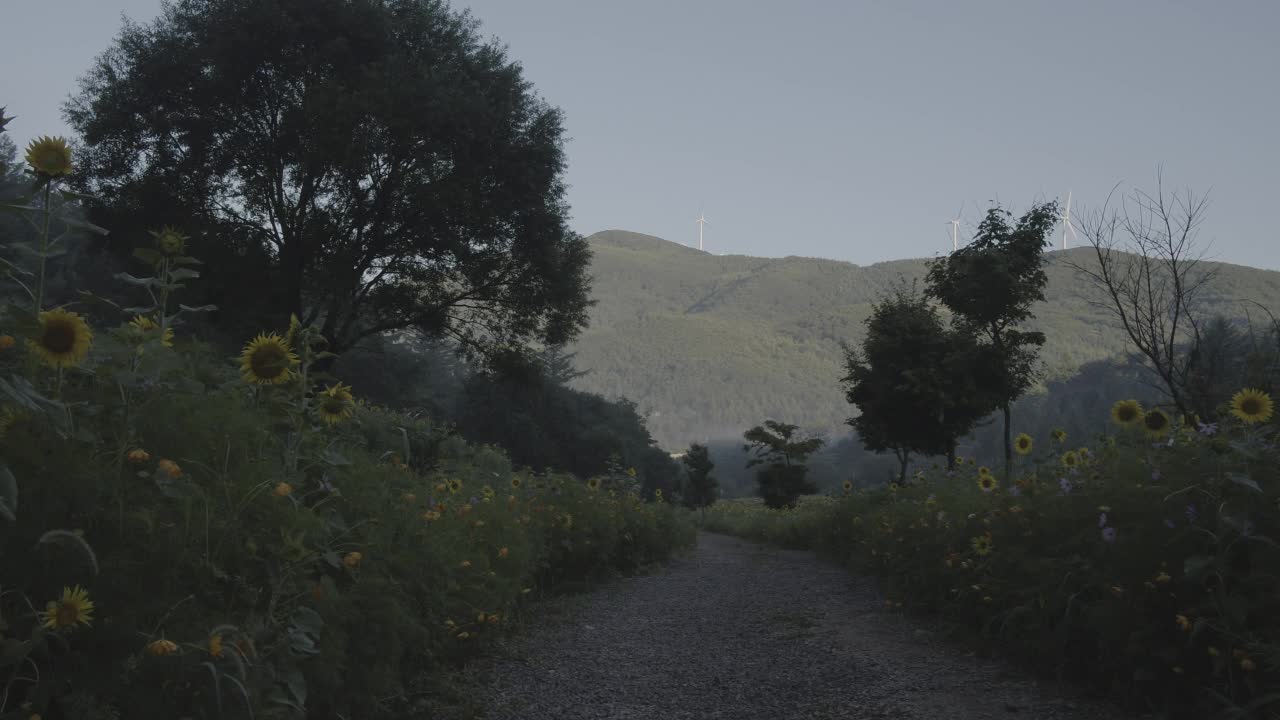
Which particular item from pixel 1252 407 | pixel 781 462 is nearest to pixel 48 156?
pixel 1252 407

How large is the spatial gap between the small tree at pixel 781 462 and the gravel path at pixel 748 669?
2141cm

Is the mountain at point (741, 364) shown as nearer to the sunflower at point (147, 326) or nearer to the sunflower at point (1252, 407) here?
the sunflower at point (1252, 407)

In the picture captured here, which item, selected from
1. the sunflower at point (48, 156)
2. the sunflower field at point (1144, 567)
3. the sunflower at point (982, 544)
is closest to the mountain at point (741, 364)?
the sunflower at point (982, 544)

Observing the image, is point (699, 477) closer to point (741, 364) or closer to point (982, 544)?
point (982, 544)

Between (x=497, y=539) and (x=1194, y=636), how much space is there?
401 cm

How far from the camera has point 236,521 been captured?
2.49 metres

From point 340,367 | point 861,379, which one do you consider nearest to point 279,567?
point 861,379

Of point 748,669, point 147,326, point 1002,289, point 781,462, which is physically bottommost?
point 748,669

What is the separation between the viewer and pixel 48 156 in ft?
7.36

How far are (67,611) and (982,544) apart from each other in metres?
5.06

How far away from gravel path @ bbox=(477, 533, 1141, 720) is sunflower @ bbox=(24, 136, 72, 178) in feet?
9.08

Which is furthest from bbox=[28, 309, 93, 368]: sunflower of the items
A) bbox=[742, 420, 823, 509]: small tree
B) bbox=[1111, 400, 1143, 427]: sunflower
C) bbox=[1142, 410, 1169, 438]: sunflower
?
bbox=[742, 420, 823, 509]: small tree

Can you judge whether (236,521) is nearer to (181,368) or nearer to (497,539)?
(181,368)

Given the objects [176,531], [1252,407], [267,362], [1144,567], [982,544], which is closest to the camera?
[176,531]
